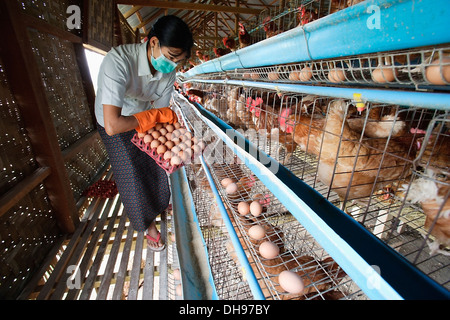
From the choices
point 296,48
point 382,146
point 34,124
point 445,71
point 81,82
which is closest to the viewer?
point 445,71

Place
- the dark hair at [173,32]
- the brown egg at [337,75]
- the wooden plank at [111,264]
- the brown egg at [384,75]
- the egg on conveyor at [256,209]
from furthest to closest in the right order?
the wooden plank at [111,264]
the egg on conveyor at [256,209]
the dark hair at [173,32]
the brown egg at [337,75]
the brown egg at [384,75]

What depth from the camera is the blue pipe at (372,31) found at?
44cm

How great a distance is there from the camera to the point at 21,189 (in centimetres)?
157

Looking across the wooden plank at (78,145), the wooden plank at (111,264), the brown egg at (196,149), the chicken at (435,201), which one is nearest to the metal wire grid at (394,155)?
the chicken at (435,201)

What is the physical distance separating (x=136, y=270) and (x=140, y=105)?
1471mm

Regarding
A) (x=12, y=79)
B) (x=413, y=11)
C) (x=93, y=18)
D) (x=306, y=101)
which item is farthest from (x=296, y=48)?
(x=93, y=18)

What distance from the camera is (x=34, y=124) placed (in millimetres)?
1810

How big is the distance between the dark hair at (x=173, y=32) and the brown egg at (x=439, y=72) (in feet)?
3.85

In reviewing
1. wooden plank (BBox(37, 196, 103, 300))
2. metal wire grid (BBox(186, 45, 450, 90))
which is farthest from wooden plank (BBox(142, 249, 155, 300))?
metal wire grid (BBox(186, 45, 450, 90))

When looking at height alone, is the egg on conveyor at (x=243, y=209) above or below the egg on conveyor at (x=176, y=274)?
above

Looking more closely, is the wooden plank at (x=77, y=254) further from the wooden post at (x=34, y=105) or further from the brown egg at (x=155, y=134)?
the brown egg at (x=155, y=134)

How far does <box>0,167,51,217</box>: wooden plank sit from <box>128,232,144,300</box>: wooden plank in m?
1.00
